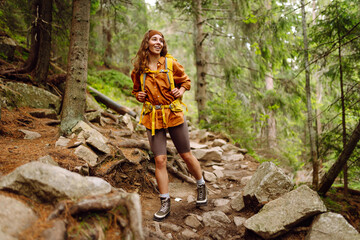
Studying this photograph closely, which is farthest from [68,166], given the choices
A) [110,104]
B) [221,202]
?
[110,104]

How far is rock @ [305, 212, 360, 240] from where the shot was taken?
8.39ft

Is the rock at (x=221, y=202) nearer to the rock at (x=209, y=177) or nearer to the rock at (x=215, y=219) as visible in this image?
the rock at (x=215, y=219)

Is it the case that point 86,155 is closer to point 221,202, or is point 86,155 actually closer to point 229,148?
point 221,202

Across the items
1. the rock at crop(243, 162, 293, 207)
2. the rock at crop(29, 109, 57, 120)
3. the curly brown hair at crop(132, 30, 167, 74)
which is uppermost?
the curly brown hair at crop(132, 30, 167, 74)

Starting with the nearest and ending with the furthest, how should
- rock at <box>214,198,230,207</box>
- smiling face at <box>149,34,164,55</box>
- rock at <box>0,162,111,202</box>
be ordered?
rock at <box>0,162,111,202</box>
smiling face at <box>149,34,164,55</box>
rock at <box>214,198,230,207</box>

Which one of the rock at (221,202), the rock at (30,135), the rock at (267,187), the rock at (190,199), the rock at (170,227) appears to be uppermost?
the rock at (30,135)

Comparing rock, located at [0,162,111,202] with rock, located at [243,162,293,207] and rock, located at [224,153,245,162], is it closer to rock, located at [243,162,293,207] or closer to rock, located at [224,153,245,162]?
rock, located at [243,162,293,207]

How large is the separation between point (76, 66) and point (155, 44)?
2314 millimetres

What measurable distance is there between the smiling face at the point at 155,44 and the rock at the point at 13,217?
250 cm

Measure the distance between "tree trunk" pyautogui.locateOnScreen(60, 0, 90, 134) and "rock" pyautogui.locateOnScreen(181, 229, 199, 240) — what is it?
10.5 feet

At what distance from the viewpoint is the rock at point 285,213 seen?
107 inches

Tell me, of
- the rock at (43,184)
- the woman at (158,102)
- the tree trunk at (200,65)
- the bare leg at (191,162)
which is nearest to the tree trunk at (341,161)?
the bare leg at (191,162)

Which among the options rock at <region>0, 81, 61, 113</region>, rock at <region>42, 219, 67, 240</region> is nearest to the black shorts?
rock at <region>42, 219, 67, 240</region>

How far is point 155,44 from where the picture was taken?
338 centimetres
